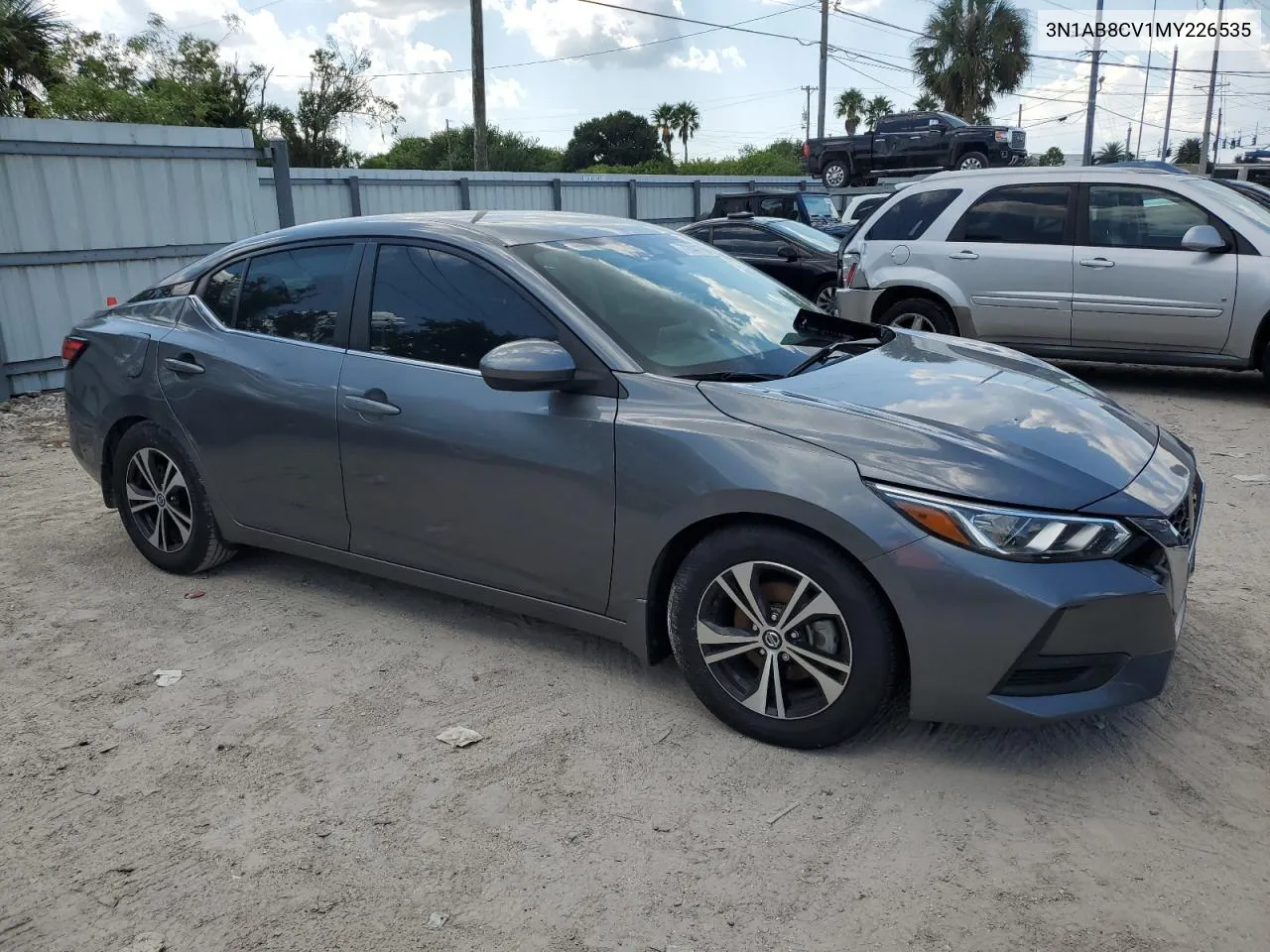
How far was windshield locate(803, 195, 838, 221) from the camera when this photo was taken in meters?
20.2

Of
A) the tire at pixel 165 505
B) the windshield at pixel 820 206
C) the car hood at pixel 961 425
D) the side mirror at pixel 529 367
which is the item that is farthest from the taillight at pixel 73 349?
the windshield at pixel 820 206

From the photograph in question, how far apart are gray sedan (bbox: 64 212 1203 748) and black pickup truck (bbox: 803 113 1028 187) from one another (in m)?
25.7

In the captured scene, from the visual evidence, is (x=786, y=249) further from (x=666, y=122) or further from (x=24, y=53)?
(x=666, y=122)

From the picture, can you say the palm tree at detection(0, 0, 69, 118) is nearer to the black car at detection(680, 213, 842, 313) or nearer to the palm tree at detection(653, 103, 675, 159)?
the black car at detection(680, 213, 842, 313)

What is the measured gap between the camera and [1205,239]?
25.9ft

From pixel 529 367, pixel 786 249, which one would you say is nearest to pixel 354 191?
→ pixel 786 249

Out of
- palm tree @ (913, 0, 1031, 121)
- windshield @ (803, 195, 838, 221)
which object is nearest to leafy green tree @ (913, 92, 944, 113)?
palm tree @ (913, 0, 1031, 121)

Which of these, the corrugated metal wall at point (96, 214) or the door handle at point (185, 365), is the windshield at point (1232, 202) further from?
the corrugated metal wall at point (96, 214)

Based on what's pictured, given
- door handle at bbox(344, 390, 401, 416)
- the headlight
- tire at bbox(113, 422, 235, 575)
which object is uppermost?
door handle at bbox(344, 390, 401, 416)

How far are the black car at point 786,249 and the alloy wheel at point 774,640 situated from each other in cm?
978

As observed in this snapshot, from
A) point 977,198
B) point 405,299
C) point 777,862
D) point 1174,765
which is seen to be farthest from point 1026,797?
point 977,198

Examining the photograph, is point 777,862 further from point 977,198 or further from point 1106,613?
point 977,198

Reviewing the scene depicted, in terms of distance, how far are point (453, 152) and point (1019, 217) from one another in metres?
50.7

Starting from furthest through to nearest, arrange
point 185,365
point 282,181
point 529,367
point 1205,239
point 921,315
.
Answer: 1. point 282,181
2. point 921,315
3. point 1205,239
4. point 185,365
5. point 529,367
